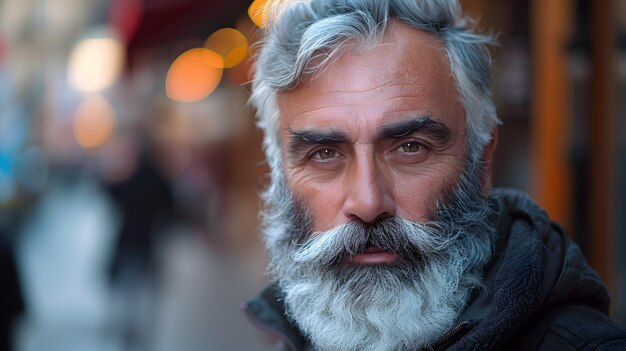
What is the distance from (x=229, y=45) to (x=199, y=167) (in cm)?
240

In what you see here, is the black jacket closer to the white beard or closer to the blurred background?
the white beard

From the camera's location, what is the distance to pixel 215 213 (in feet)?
43.4

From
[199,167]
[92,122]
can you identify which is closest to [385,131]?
[199,167]

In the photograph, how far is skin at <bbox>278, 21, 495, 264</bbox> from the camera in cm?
188

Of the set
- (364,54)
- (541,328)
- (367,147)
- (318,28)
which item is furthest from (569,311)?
(318,28)

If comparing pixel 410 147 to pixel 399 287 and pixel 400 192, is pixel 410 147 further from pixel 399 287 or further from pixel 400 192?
pixel 399 287

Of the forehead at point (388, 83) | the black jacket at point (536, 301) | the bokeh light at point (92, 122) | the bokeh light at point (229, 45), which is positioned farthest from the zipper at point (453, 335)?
the bokeh light at point (92, 122)

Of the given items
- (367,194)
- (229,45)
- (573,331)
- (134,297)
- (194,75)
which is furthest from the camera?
(194,75)

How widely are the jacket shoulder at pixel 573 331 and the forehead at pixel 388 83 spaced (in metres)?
0.52

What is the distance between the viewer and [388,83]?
1.89 m

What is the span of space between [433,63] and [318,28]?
286 mm

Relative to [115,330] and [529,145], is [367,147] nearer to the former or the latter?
[529,145]

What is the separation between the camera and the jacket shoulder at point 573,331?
166 centimetres

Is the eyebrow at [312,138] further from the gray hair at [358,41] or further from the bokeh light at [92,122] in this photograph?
the bokeh light at [92,122]
